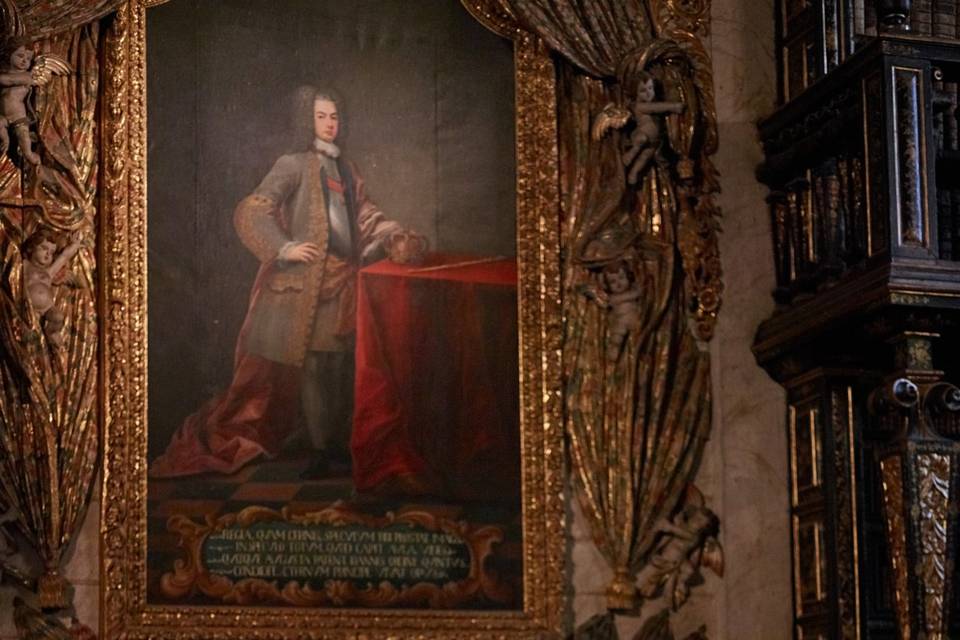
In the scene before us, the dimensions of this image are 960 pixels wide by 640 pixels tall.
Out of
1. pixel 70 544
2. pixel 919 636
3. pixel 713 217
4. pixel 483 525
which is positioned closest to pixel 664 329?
pixel 713 217

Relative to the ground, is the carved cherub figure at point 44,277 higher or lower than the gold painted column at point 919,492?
higher

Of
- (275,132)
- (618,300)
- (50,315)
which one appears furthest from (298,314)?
(618,300)

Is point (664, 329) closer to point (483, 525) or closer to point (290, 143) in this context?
point (483, 525)

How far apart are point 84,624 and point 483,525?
1.98 metres

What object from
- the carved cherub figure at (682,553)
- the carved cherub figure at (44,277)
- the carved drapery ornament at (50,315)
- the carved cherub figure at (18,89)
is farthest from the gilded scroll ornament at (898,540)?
the carved cherub figure at (18,89)

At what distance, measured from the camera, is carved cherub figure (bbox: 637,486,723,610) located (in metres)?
10.7

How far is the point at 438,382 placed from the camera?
35.2ft

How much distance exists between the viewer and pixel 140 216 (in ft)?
34.3

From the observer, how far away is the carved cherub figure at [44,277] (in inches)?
400

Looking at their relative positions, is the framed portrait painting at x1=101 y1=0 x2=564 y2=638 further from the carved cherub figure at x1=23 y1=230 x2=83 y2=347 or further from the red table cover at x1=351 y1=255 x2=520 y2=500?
the carved cherub figure at x1=23 y1=230 x2=83 y2=347

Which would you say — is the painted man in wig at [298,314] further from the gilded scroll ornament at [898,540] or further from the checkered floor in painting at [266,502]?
the gilded scroll ornament at [898,540]

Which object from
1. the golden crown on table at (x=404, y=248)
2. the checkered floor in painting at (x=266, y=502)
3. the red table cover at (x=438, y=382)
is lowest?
the checkered floor in painting at (x=266, y=502)

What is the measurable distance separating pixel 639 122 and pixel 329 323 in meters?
1.90

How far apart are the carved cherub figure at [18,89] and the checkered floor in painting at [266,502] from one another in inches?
67.8
